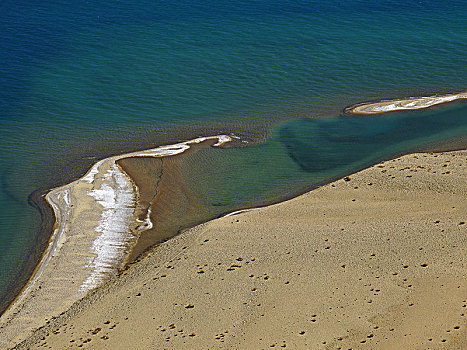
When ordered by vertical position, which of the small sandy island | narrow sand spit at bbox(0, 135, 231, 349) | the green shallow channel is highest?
the small sandy island

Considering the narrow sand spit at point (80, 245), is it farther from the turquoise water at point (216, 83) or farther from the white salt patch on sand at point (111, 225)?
the turquoise water at point (216, 83)

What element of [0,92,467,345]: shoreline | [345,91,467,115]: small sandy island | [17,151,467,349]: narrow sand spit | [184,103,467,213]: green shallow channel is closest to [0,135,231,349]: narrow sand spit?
[0,92,467,345]: shoreline

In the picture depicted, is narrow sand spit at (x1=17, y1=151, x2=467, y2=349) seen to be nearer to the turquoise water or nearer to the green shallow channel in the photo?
the green shallow channel

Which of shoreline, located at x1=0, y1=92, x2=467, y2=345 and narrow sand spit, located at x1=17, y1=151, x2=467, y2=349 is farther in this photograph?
shoreline, located at x1=0, y1=92, x2=467, y2=345

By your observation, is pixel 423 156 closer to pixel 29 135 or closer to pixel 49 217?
A: pixel 49 217

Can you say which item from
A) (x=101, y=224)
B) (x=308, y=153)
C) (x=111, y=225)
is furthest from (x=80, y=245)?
(x=308, y=153)

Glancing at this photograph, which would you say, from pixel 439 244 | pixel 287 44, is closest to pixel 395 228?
pixel 439 244

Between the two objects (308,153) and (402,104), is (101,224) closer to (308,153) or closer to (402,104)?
(308,153)

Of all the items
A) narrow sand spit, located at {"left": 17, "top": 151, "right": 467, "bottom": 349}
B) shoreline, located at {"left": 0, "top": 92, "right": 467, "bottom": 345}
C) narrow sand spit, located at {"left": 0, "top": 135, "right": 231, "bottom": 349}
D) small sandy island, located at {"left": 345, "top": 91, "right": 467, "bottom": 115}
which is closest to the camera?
narrow sand spit, located at {"left": 17, "top": 151, "right": 467, "bottom": 349}

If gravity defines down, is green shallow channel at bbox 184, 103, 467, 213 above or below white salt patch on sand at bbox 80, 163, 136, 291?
above
